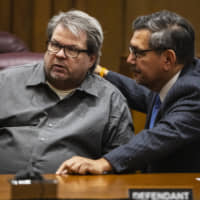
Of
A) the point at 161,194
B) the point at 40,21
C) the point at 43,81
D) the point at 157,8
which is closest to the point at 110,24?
the point at 157,8

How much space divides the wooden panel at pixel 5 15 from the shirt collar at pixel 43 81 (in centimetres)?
153

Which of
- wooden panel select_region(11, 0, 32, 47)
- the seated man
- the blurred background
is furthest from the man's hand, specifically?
wooden panel select_region(11, 0, 32, 47)

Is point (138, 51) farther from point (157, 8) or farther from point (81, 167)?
point (157, 8)

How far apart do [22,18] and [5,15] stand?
0.50 feet

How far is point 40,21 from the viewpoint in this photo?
3367 mm

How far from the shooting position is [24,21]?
11.1ft

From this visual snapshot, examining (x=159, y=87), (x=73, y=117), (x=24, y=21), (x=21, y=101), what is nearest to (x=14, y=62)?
(x=21, y=101)

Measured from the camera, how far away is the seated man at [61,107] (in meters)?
1.75

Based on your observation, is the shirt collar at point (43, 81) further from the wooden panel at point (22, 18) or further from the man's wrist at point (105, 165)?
the wooden panel at point (22, 18)

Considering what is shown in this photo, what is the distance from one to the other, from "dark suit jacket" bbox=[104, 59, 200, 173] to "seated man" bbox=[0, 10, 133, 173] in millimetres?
293

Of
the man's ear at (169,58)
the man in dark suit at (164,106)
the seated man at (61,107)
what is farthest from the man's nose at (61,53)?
the man's ear at (169,58)

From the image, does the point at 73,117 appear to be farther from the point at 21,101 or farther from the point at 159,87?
the point at 159,87

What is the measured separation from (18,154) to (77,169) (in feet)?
1.60

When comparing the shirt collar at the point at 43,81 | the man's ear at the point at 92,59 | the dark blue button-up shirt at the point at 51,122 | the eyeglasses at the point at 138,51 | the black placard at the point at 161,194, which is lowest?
the dark blue button-up shirt at the point at 51,122
